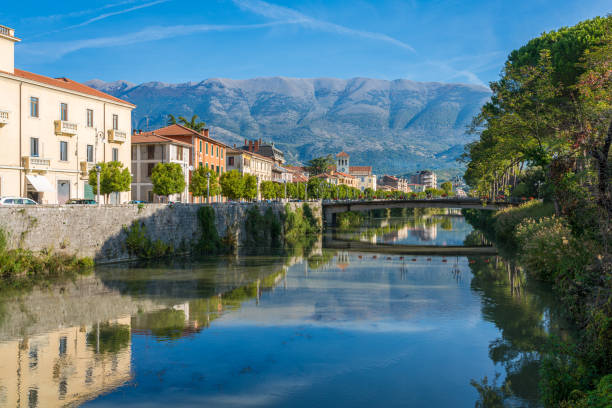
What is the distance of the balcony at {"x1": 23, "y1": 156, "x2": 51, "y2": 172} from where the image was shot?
140 feet

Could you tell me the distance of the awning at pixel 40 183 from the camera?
4294 cm

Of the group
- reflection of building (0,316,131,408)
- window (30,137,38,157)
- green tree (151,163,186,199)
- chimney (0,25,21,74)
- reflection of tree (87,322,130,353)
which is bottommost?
reflection of building (0,316,131,408)

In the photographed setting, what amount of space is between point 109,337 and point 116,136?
120 ft

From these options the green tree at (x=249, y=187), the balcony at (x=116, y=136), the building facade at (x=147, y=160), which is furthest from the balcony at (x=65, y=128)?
the green tree at (x=249, y=187)

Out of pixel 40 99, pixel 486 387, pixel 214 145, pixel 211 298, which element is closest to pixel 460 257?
pixel 211 298

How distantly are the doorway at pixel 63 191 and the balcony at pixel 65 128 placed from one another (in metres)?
4.24

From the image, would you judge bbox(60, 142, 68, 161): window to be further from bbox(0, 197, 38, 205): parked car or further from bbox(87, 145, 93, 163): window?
bbox(0, 197, 38, 205): parked car

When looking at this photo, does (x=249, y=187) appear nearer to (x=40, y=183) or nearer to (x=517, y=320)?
(x=40, y=183)

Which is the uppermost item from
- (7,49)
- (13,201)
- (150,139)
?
(7,49)

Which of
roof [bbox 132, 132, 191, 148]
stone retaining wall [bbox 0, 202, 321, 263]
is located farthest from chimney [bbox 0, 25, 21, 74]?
roof [bbox 132, 132, 191, 148]

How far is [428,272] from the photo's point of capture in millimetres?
38250

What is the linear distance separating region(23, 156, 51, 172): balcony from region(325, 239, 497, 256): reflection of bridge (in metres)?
28.9

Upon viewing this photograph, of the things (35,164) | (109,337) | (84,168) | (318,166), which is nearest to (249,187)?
(84,168)

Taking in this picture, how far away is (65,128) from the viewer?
4597 cm
